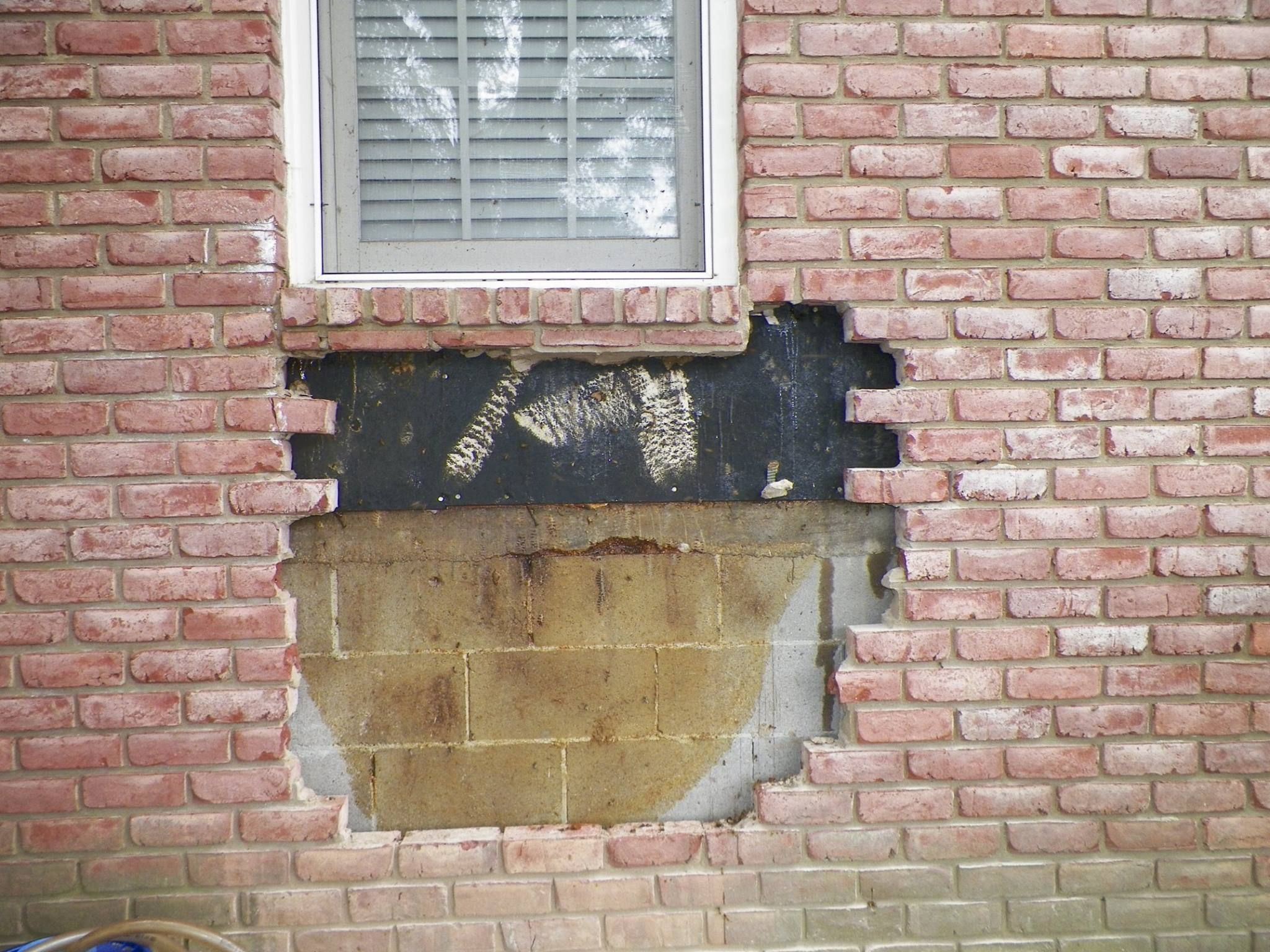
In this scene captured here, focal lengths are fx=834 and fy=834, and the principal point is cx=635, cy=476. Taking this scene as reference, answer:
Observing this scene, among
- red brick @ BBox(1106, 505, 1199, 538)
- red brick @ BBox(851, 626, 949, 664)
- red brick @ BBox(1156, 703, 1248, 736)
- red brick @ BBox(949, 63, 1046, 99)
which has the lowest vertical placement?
red brick @ BBox(1156, 703, 1248, 736)

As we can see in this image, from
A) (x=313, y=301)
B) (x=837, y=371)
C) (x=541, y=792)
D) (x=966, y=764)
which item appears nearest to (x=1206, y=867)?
(x=966, y=764)

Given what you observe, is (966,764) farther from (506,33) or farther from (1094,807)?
(506,33)

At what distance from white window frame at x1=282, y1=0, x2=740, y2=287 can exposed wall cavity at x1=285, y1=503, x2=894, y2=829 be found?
25.5 inches

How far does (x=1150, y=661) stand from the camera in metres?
2.30

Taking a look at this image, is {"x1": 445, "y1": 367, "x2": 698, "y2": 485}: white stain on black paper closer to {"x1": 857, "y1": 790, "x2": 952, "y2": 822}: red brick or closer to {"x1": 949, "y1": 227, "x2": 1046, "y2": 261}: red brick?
{"x1": 949, "y1": 227, "x2": 1046, "y2": 261}: red brick

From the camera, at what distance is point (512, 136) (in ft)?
7.79

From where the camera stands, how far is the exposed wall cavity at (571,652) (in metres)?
2.32

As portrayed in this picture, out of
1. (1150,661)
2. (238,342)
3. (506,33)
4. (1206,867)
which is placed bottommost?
(1206,867)

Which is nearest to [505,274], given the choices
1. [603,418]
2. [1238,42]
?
[603,418]

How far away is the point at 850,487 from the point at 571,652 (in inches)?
35.6

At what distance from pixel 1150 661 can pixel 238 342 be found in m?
2.61

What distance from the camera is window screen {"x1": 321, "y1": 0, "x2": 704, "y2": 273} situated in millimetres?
2350

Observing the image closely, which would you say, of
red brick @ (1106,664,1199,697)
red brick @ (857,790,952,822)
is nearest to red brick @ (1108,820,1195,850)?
red brick @ (1106,664,1199,697)

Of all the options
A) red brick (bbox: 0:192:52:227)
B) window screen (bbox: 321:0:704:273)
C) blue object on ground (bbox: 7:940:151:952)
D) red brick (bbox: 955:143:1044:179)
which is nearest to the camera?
blue object on ground (bbox: 7:940:151:952)
